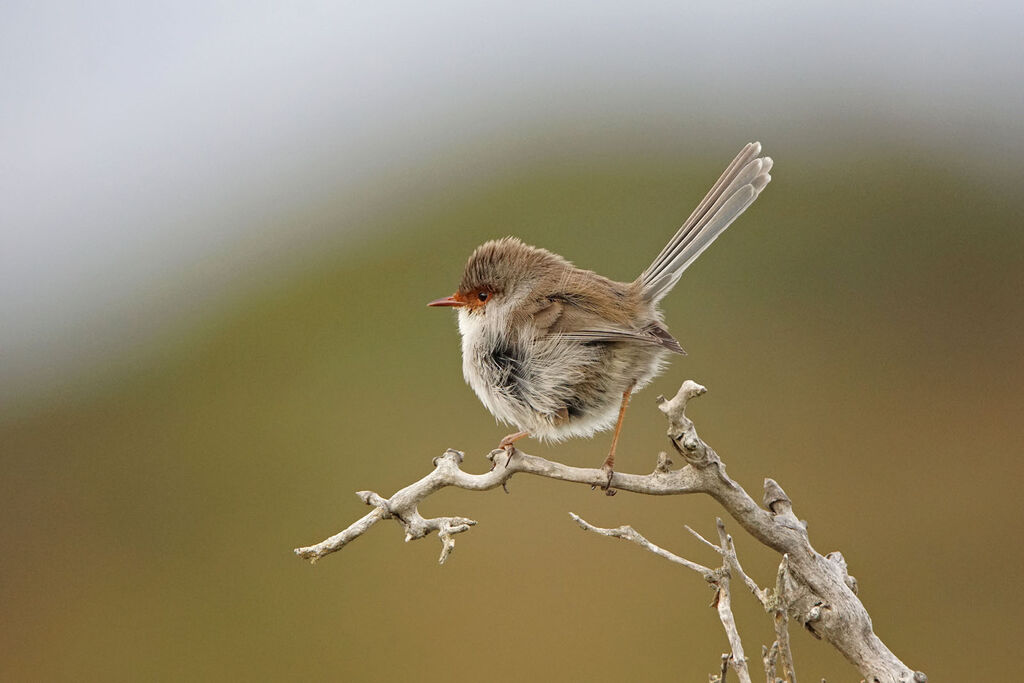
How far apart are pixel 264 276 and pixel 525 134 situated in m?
5.30

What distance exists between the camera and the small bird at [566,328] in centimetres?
444

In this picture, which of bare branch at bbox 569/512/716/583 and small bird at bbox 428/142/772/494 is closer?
bare branch at bbox 569/512/716/583

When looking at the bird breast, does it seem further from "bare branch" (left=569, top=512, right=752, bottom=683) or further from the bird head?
"bare branch" (left=569, top=512, right=752, bottom=683)

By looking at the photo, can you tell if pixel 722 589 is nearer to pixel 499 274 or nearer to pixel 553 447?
pixel 499 274

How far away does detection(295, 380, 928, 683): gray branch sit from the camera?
112 inches

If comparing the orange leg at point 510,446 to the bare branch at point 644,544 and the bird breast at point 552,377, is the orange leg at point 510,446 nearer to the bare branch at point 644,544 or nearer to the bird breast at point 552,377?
the bird breast at point 552,377

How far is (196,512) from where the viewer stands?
11.2m

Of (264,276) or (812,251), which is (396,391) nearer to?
(264,276)

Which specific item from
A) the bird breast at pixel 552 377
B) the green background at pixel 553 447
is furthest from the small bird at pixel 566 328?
the green background at pixel 553 447

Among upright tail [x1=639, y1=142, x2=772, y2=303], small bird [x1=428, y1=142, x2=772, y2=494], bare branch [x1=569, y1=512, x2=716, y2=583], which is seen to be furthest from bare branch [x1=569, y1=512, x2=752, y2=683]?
upright tail [x1=639, y1=142, x2=772, y2=303]

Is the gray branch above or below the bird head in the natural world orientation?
below

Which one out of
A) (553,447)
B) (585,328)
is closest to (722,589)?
(585,328)

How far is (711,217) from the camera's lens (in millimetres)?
4973

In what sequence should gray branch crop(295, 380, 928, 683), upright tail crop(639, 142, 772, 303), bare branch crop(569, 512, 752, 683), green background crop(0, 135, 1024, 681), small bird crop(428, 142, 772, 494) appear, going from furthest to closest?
green background crop(0, 135, 1024, 681) < upright tail crop(639, 142, 772, 303) < small bird crop(428, 142, 772, 494) < gray branch crop(295, 380, 928, 683) < bare branch crop(569, 512, 752, 683)
